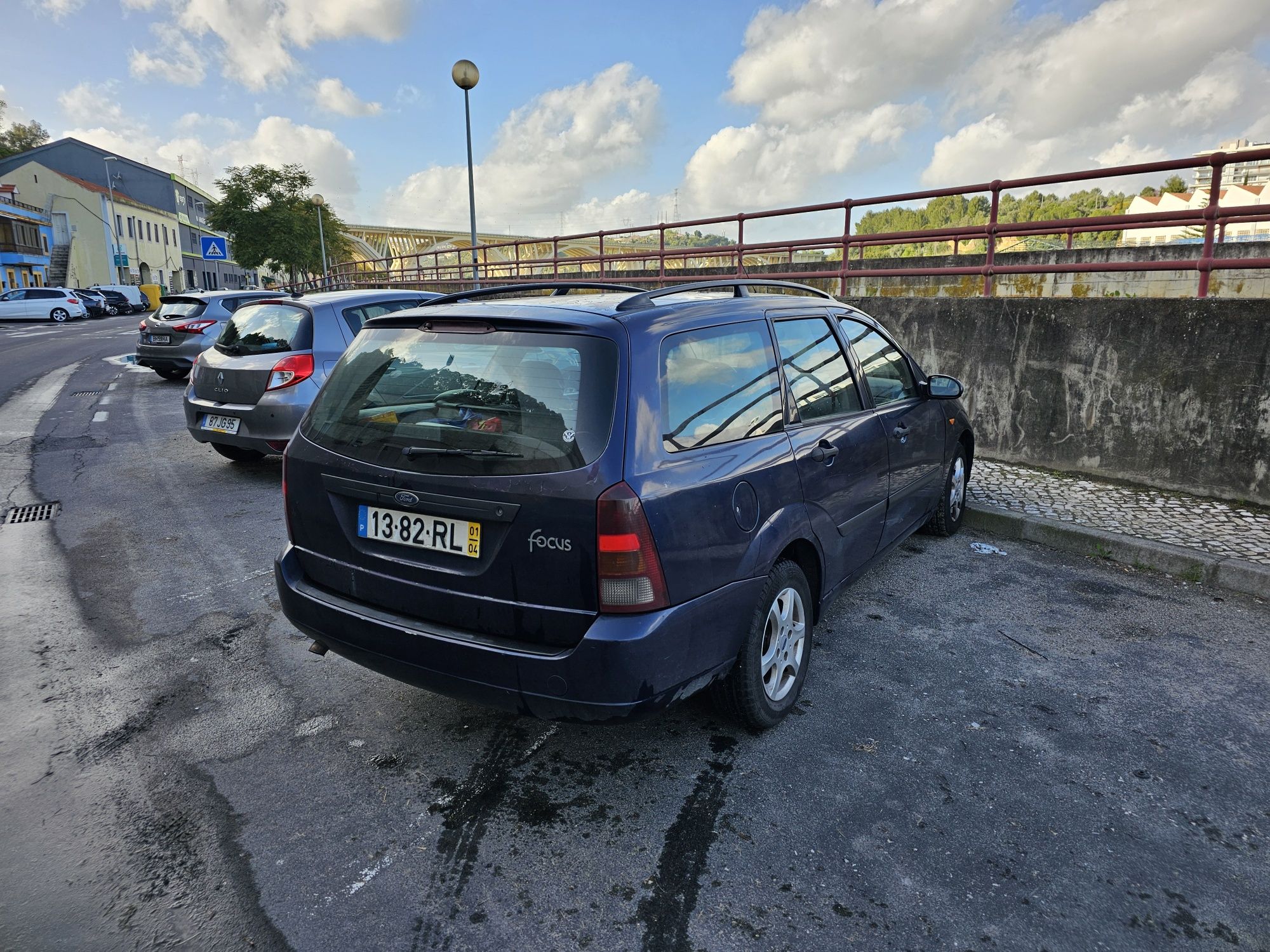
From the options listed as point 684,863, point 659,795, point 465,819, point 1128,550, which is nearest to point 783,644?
point 659,795

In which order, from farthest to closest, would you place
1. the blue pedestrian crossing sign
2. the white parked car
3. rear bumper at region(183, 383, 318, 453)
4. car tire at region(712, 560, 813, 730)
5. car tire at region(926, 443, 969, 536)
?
the white parked car < the blue pedestrian crossing sign < rear bumper at region(183, 383, 318, 453) < car tire at region(926, 443, 969, 536) < car tire at region(712, 560, 813, 730)

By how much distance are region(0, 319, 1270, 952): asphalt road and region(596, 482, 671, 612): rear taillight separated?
2.45 feet

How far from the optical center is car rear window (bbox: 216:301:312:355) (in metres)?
6.98

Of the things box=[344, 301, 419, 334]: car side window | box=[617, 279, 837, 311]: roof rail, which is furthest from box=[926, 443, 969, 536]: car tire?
box=[344, 301, 419, 334]: car side window

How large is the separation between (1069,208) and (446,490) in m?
68.3

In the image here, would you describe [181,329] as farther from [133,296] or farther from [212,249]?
[133,296]

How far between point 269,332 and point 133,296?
177 feet

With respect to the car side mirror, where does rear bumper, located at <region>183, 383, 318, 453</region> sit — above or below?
below

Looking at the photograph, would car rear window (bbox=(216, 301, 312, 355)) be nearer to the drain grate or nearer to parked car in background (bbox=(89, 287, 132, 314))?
the drain grate

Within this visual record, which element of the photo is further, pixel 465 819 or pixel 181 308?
pixel 181 308

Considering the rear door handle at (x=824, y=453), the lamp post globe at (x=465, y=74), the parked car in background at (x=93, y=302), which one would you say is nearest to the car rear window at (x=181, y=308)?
the lamp post globe at (x=465, y=74)

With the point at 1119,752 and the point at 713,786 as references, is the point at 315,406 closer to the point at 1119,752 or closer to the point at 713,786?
the point at 713,786

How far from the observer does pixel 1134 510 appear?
19.2 ft

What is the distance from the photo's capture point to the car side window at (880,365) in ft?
13.4
